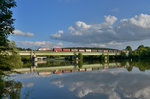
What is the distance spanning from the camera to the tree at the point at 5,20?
14613 millimetres

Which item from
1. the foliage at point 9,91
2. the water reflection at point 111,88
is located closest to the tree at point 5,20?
the foliage at point 9,91

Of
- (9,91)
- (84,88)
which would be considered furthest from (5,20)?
(84,88)

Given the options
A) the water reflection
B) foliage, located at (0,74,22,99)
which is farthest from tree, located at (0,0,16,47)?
the water reflection

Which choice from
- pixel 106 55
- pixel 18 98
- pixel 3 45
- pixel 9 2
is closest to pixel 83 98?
pixel 18 98

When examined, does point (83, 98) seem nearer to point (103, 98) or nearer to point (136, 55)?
point (103, 98)

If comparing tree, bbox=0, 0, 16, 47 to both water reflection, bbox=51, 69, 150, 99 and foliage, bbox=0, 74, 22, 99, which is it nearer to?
foliage, bbox=0, 74, 22, 99

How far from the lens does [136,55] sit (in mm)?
133625

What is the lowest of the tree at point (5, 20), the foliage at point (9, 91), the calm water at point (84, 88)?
the calm water at point (84, 88)

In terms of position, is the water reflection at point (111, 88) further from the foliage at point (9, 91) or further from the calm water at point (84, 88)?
the foliage at point (9, 91)

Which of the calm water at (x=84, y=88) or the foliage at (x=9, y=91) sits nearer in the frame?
the foliage at (x=9, y=91)

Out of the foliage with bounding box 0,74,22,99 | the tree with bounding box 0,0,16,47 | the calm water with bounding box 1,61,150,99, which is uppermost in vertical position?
the tree with bounding box 0,0,16,47

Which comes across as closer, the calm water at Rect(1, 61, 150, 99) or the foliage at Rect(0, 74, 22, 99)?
the foliage at Rect(0, 74, 22, 99)

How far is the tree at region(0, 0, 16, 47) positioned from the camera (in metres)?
14.6

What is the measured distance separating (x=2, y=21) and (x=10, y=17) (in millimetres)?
915
